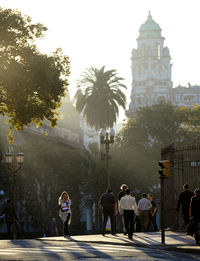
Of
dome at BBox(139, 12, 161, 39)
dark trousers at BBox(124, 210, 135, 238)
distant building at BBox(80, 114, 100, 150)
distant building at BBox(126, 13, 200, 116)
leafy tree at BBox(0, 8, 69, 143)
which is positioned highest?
dome at BBox(139, 12, 161, 39)

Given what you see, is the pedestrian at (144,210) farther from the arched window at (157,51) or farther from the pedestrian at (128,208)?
the arched window at (157,51)

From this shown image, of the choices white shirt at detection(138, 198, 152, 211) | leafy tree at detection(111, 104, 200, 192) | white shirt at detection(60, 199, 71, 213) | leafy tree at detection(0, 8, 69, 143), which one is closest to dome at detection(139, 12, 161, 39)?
leafy tree at detection(111, 104, 200, 192)

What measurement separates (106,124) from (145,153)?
4.76 metres

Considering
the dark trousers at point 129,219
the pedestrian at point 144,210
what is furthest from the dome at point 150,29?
the dark trousers at point 129,219

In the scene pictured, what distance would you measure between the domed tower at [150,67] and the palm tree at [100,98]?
72.9 m

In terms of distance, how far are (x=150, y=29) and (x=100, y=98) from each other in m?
79.6

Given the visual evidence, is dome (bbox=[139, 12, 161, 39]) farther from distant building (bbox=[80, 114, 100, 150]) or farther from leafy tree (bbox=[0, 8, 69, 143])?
leafy tree (bbox=[0, 8, 69, 143])

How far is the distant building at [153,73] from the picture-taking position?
144m

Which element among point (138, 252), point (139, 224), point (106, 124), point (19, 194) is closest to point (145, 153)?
point (106, 124)

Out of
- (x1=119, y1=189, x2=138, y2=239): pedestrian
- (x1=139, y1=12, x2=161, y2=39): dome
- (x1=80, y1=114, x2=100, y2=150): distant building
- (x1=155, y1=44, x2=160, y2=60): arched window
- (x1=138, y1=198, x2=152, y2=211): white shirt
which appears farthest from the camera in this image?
(x1=155, y1=44, x2=160, y2=60): arched window

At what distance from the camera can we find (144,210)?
98.3 feet

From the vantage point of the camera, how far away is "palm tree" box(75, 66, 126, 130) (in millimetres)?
67500

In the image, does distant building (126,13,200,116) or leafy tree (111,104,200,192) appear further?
distant building (126,13,200,116)

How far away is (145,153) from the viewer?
6862 centimetres
